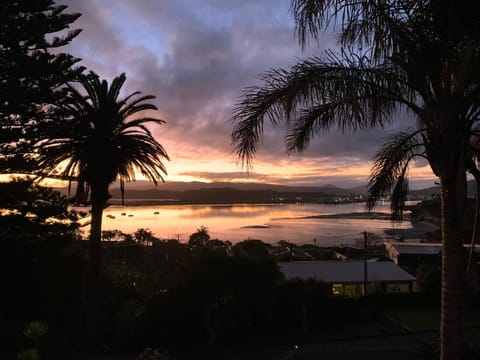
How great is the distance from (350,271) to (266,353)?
11.3 metres

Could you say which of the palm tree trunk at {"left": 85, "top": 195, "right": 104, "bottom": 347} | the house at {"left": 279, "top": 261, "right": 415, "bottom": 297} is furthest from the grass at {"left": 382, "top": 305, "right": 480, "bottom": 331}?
the palm tree trunk at {"left": 85, "top": 195, "right": 104, "bottom": 347}

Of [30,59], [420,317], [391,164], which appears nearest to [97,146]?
[30,59]

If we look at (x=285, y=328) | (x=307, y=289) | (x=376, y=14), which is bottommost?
(x=285, y=328)

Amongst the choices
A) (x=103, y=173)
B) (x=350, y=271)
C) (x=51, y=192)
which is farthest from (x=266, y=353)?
(x=350, y=271)

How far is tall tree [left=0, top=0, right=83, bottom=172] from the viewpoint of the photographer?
13.7m

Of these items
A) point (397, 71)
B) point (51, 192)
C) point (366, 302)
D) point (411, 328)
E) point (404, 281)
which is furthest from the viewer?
point (404, 281)

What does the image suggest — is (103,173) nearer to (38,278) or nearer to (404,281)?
(38,278)

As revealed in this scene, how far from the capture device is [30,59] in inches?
539

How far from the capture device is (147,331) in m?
15.4

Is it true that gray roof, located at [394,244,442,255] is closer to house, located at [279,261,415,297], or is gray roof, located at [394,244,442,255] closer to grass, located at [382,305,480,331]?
house, located at [279,261,415,297]

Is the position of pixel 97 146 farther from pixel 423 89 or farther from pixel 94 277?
pixel 423 89

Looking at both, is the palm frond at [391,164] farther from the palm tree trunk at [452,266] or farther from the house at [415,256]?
the house at [415,256]

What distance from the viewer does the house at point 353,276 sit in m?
23.0

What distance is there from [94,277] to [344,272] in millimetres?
15062
